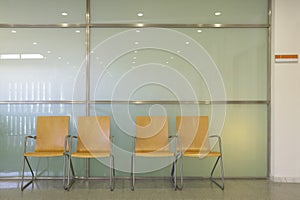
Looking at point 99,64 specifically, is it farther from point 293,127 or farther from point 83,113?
point 293,127

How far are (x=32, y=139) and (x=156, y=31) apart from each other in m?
2.42

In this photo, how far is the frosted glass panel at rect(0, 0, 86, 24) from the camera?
473 centimetres

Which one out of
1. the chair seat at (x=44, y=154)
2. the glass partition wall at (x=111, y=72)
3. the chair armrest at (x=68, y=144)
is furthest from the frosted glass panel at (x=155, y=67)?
the chair seat at (x=44, y=154)

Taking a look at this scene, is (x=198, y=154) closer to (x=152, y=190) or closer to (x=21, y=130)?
(x=152, y=190)

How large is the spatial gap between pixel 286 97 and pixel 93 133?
282 cm

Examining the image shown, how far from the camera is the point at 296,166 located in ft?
15.2

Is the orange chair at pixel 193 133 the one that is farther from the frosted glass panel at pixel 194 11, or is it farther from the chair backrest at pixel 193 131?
the frosted glass panel at pixel 194 11

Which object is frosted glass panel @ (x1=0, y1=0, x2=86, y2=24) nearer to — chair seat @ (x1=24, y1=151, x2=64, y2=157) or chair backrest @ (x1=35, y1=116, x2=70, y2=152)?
chair backrest @ (x1=35, y1=116, x2=70, y2=152)

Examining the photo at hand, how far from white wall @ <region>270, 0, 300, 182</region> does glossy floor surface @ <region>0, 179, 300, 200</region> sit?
1.04 ft

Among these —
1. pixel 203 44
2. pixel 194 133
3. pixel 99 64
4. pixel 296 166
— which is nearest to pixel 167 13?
pixel 203 44

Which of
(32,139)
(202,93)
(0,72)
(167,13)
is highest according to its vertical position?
(167,13)

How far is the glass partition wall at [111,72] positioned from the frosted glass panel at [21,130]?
1 centimetres

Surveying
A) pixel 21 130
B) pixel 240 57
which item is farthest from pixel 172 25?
pixel 21 130

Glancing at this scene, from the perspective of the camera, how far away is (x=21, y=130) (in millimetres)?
4746
